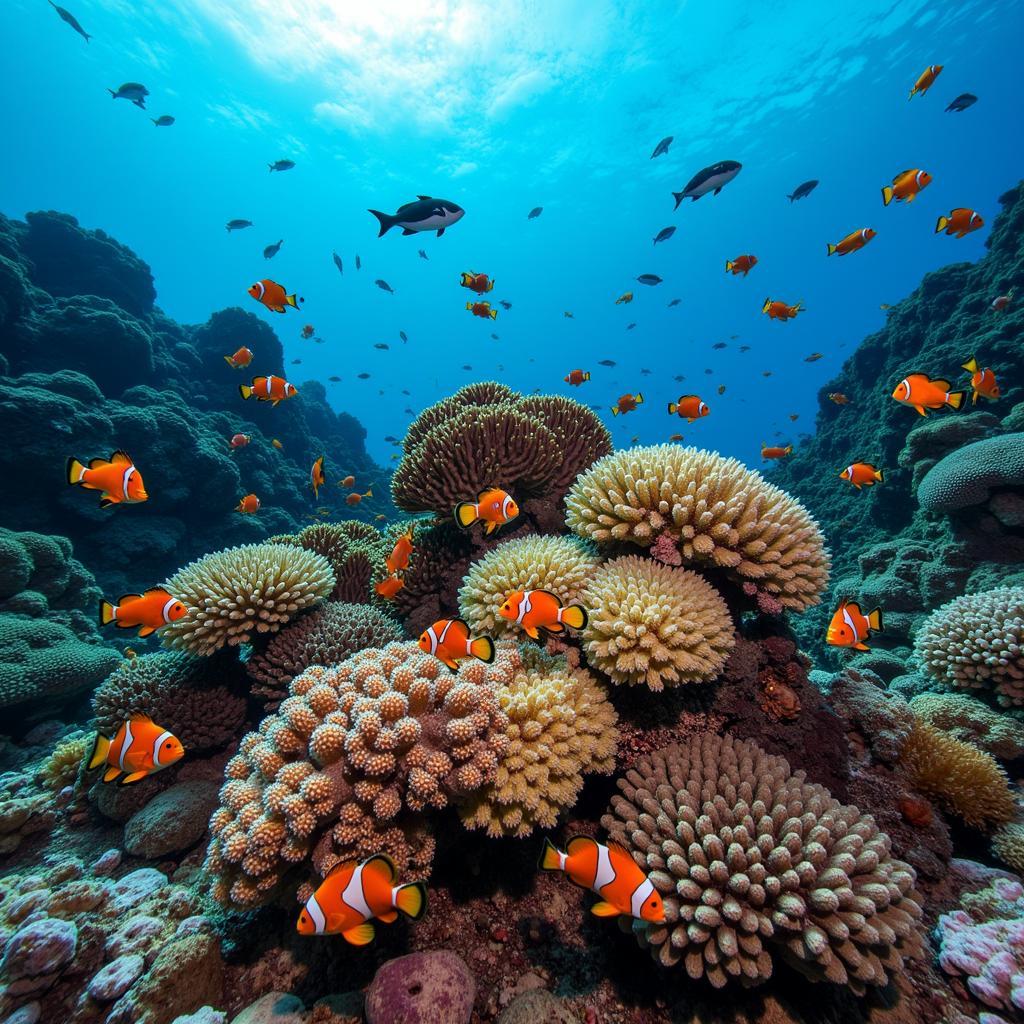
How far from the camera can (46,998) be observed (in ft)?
9.11

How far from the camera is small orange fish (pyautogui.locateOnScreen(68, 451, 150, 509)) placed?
3648 mm

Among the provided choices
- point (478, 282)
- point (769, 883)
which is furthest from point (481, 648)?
point (478, 282)

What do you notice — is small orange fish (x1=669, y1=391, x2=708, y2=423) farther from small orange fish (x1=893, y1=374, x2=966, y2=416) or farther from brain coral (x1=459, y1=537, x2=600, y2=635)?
brain coral (x1=459, y1=537, x2=600, y2=635)

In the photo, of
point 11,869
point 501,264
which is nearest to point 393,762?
point 11,869

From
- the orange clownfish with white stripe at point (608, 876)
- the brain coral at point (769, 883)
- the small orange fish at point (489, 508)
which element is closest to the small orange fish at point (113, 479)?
the small orange fish at point (489, 508)

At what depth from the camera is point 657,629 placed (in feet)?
9.53

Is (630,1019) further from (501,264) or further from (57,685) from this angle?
(501,264)

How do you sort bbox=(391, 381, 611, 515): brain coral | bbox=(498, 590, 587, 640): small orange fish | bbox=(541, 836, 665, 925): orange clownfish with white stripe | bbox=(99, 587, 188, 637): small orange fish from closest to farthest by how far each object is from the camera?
bbox=(541, 836, 665, 925): orange clownfish with white stripe
bbox=(498, 590, 587, 640): small orange fish
bbox=(99, 587, 188, 637): small orange fish
bbox=(391, 381, 611, 515): brain coral

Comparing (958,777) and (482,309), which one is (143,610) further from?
(482,309)

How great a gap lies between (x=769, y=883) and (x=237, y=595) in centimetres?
441

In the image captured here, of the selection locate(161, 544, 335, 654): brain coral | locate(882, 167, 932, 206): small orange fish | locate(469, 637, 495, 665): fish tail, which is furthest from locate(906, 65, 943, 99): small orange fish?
locate(161, 544, 335, 654): brain coral

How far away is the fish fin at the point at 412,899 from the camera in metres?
1.85

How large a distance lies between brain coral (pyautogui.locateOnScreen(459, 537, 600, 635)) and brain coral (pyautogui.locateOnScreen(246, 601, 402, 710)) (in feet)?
4.11

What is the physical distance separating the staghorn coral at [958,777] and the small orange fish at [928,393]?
3.48 meters
